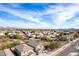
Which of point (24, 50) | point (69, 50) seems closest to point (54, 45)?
point (69, 50)

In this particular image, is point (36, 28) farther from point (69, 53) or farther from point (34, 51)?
point (69, 53)

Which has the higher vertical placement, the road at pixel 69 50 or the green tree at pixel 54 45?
the green tree at pixel 54 45

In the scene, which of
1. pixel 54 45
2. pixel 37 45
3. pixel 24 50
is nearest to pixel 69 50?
pixel 54 45

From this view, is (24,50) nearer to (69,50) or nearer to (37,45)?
(37,45)

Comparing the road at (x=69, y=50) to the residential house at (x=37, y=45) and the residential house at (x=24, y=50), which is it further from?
the residential house at (x=24, y=50)

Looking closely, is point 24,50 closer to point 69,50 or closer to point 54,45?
point 54,45

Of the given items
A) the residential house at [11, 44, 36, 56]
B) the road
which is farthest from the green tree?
the residential house at [11, 44, 36, 56]

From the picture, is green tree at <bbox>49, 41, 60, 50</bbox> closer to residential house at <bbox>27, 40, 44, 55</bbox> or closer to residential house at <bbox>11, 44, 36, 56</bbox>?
residential house at <bbox>27, 40, 44, 55</bbox>

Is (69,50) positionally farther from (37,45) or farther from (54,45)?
(37,45)

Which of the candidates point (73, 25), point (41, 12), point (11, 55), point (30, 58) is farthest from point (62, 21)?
point (11, 55)

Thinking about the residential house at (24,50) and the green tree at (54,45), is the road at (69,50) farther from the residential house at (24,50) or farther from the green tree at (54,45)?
the residential house at (24,50)

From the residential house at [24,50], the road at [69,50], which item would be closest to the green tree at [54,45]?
the road at [69,50]
